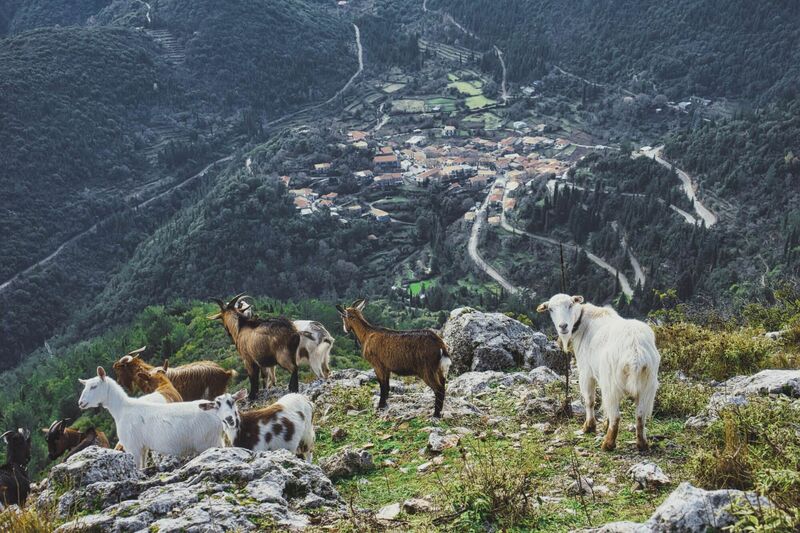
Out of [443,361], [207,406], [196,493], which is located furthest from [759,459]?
[207,406]

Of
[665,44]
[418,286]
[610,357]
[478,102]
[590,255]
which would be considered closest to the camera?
[610,357]

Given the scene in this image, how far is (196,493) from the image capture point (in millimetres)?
6027

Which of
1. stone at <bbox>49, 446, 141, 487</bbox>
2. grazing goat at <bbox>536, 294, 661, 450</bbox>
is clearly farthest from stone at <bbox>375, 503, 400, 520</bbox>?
grazing goat at <bbox>536, 294, 661, 450</bbox>

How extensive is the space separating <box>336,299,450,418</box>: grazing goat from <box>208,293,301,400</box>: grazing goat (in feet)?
7.22

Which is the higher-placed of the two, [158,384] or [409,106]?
[409,106]

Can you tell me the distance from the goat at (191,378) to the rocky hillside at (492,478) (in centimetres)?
298

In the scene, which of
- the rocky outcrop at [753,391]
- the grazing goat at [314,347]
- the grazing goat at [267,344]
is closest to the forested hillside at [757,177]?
the rocky outcrop at [753,391]

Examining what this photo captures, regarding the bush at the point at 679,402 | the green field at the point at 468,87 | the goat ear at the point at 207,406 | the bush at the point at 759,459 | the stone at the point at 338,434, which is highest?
the green field at the point at 468,87

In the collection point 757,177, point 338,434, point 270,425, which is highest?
point 757,177

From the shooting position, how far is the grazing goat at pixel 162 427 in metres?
8.86

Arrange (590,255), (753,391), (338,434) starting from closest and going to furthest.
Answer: (753,391) < (338,434) < (590,255)

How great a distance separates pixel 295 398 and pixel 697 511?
589cm

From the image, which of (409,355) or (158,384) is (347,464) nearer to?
(409,355)

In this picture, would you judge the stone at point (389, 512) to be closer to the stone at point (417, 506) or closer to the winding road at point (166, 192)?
the stone at point (417, 506)
